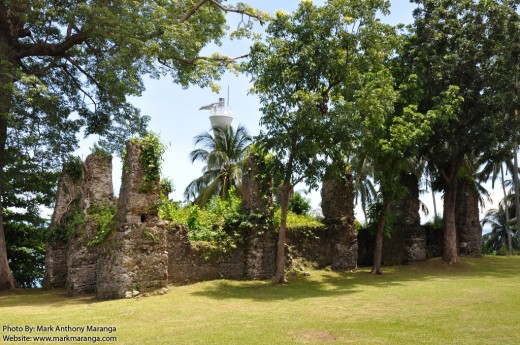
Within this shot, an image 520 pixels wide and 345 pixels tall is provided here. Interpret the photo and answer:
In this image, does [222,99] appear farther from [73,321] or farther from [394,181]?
[73,321]

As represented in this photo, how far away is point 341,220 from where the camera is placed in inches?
739

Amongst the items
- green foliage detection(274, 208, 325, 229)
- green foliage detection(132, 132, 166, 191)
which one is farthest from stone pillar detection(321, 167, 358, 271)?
green foliage detection(132, 132, 166, 191)

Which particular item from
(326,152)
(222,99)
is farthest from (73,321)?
(222,99)

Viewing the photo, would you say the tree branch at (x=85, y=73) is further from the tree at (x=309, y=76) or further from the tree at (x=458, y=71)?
the tree at (x=458, y=71)

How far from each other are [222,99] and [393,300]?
20.3 m

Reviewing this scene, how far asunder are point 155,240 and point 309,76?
22.4 feet

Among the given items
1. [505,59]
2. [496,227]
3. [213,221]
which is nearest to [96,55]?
[213,221]

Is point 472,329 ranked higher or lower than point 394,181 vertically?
lower

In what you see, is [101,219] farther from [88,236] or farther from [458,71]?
[458,71]

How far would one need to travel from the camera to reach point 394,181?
17.6 metres

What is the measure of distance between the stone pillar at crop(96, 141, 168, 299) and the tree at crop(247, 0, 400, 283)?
12.8 feet

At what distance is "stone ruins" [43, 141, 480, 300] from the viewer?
12766mm

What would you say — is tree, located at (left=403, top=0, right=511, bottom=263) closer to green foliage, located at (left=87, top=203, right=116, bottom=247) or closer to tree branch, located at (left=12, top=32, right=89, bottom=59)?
green foliage, located at (left=87, top=203, right=116, bottom=247)

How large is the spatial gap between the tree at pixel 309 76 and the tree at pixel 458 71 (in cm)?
410
